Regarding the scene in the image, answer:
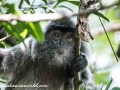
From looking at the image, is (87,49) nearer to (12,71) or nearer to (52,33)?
(52,33)

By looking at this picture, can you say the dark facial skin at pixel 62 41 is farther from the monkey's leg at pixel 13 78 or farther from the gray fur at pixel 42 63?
the monkey's leg at pixel 13 78

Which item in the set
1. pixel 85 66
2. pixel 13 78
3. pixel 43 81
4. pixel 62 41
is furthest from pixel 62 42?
pixel 13 78

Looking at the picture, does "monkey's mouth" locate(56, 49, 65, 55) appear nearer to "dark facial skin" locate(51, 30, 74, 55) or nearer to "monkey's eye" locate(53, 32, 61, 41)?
"dark facial skin" locate(51, 30, 74, 55)

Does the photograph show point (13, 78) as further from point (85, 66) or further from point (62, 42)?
point (85, 66)

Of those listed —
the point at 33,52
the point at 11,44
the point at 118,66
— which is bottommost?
the point at 118,66

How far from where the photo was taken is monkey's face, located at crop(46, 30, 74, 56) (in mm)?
2529

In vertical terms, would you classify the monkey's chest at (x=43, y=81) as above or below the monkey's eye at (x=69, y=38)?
below

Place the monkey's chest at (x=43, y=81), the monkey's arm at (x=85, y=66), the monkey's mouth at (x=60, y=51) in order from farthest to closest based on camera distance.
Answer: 1. the monkey's chest at (x=43, y=81)
2. the monkey's mouth at (x=60, y=51)
3. the monkey's arm at (x=85, y=66)

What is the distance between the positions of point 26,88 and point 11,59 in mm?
285

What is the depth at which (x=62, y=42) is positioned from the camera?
256 cm

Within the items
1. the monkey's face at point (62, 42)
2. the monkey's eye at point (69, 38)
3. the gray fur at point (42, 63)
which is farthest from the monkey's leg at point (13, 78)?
the monkey's eye at point (69, 38)

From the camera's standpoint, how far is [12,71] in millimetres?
2738

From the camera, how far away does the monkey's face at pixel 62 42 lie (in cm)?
253

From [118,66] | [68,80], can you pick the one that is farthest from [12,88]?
[118,66]
